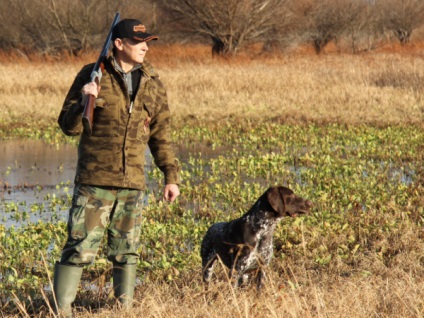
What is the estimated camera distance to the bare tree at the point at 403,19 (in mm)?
68938

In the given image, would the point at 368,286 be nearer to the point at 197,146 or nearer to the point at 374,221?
the point at 374,221

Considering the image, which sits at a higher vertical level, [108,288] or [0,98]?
[0,98]

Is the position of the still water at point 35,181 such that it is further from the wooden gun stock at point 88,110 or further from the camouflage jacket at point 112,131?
the wooden gun stock at point 88,110

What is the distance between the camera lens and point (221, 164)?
14.3 meters

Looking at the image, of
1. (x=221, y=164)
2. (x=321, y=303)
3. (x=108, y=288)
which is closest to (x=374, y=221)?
(x=108, y=288)

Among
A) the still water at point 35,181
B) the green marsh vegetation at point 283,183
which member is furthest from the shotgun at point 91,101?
the still water at point 35,181

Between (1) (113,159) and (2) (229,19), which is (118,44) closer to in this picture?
(1) (113,159)

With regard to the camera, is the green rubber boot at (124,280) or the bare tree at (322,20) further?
the bare tree at (322,20)

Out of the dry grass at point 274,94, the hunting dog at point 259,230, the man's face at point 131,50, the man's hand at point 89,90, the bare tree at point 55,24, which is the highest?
the bare tree at point 55,24

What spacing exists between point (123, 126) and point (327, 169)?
8.02m

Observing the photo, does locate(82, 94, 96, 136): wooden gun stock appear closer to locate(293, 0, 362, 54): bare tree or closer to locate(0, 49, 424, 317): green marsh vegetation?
locate(0, 49, 424, 317): green marsh vegetation

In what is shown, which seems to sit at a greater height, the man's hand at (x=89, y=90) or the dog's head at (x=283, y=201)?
the man's hand at (x=89, y=90)

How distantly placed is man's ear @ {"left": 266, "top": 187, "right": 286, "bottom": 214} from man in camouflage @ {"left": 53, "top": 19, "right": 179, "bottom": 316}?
1244 mm

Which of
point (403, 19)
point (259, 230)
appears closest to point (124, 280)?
point (259, 230)
